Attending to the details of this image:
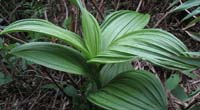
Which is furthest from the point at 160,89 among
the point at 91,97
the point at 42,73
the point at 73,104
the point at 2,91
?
the point at 2,91

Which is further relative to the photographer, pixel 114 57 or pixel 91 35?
pixel 91 35

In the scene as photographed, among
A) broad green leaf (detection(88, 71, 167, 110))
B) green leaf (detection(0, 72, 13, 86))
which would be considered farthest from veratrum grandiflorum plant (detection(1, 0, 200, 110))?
green leaf (detection(0, 72, 13, 86))

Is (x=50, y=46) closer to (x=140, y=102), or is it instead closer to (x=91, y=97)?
(x=91, y=97)

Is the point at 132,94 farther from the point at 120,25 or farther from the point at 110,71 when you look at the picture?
the point at 120,25

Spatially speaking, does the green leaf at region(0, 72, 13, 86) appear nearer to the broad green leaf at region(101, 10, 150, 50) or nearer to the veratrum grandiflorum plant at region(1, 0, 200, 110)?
the veratrum grandiflorum plant at region(1, 0, 200, 110)

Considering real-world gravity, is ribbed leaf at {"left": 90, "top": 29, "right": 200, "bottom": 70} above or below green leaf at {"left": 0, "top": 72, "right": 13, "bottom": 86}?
above

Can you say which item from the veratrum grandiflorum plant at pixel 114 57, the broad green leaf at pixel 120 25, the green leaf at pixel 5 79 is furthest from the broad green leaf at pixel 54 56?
the green leaf at pixel 5 79

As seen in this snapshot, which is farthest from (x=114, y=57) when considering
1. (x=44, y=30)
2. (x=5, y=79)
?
(x=5, y=79)
